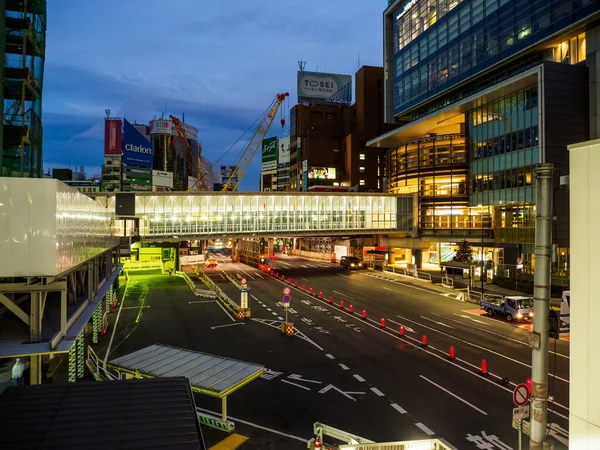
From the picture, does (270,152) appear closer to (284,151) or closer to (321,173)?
(284,151)

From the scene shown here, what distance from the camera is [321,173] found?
397 ft

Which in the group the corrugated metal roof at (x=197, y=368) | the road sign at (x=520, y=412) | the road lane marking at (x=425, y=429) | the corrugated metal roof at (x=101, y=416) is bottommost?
the road lane marking at (x=425, y=429)

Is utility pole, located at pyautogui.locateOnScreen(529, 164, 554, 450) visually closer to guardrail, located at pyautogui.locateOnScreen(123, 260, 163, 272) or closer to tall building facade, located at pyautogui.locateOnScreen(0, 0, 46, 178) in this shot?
tall building facade, located at pyautogui.locateOnScreen(0, 0, 46, 178)

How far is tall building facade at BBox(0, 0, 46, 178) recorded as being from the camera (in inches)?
1351

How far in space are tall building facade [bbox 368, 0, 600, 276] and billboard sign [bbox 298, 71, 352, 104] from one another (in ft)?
180

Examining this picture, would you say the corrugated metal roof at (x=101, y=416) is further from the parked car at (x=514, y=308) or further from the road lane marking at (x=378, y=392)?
the parked car at (x=514, y=308)

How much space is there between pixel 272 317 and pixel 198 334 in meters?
6.50

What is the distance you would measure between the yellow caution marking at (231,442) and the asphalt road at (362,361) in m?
0.39

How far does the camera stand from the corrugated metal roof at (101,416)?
6.83 m

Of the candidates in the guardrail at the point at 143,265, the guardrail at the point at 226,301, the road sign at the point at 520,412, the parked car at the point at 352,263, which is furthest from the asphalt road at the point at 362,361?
the parked car at the point at 352,263

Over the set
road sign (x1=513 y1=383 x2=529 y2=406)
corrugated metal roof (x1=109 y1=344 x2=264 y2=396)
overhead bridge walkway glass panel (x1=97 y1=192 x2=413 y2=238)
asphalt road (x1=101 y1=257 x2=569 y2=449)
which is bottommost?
asphalt road (x1=101 y1=257 x2=569 y2=449)

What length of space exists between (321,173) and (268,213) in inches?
2474

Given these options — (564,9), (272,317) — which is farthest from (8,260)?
(564,9)

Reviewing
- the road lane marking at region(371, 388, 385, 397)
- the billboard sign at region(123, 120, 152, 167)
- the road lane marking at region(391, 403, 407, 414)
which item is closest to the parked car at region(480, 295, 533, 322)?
the road lane marking at region(371, 388, 385, 397)
